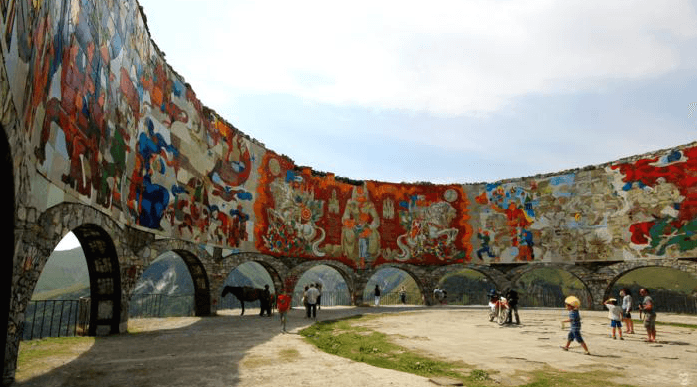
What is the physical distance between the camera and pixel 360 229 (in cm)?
2858

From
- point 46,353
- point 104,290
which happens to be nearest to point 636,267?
point 104,290

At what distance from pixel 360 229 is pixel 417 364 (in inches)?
809

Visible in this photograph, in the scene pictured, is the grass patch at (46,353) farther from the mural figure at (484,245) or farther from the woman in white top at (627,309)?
the mural figure at (484,245)

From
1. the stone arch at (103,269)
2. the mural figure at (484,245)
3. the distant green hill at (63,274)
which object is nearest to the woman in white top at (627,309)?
the mural figure at (484,245)

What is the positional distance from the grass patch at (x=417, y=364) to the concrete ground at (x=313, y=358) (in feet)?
1.02

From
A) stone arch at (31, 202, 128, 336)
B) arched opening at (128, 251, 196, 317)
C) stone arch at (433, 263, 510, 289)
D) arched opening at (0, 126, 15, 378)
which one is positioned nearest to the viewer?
arched opening at (0, 126, 15, 378)

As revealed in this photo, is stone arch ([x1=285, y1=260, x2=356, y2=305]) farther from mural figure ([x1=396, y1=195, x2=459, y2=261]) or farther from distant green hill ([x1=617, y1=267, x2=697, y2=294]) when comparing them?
distant green hill ([x1=617, y1=267, x2=697, y2=294])

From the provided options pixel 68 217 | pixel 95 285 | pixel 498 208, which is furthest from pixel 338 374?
pixel 498 208

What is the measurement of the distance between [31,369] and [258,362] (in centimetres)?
422

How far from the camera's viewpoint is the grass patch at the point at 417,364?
22.4 ft

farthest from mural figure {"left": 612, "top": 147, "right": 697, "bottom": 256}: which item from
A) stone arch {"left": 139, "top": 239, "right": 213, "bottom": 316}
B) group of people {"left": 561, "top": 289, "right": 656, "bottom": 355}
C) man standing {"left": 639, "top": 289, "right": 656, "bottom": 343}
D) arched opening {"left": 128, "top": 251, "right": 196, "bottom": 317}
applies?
arched opening {"left": 128, "top": 251, "right": 196, "bottom": 317}

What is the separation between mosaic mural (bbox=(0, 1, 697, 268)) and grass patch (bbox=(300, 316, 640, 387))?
7.35m

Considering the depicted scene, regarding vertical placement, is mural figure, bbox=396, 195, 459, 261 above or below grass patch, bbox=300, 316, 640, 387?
above

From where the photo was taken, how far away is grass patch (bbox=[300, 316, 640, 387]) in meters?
6.82
